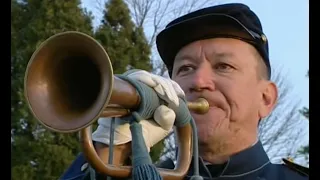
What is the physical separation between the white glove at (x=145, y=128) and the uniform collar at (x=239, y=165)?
394mm

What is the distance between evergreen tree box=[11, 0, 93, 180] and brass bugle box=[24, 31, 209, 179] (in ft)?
21.1

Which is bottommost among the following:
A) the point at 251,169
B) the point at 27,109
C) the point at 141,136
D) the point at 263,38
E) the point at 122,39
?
the point at 27,109

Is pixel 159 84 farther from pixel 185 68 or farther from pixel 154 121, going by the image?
pixel 185 68

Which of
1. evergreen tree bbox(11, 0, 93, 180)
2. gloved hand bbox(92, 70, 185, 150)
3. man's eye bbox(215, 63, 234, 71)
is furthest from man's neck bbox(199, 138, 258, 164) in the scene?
evergreen tree bbox(11, 0, 93, 180)

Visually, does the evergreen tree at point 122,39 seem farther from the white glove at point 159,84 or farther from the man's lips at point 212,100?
the white glove at point 159,84

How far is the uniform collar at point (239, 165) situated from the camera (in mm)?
2732

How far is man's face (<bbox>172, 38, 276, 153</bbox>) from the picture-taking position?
276 cm

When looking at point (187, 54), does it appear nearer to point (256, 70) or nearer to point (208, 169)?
point (256, 70)

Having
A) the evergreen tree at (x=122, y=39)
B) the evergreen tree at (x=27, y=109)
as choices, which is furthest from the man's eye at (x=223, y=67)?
the evergreen tree at (x=122, y=39)

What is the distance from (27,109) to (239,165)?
6.73m

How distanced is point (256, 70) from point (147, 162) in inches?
34.7

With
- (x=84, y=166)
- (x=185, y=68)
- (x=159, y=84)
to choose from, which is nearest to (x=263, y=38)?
(x=185, y=68)

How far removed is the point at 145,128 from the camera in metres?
2.37
